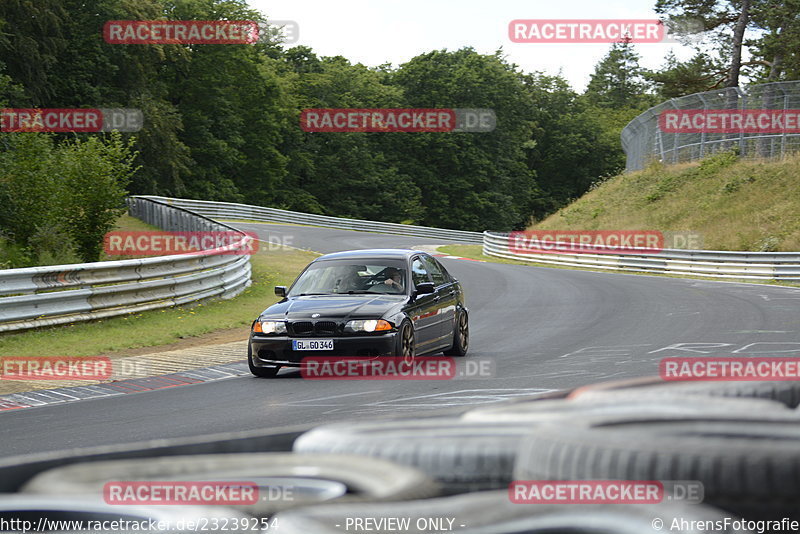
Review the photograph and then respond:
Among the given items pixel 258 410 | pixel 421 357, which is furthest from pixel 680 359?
pixel 258 410

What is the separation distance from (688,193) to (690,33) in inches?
504

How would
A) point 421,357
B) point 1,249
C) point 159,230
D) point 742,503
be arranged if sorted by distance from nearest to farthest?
point 742,503, point 421,357, point 1,249, point 159,230

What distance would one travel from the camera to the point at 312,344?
1173cm

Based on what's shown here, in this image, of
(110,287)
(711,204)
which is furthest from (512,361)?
(711,204)

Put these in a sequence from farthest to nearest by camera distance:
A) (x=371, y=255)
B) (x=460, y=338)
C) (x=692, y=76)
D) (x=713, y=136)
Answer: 1. (x=692, y=76)
2. (x=713, y=136)
3. (x=460, y=338)
4. (x=371, y=255)

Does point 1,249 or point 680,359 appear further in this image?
point 1,249

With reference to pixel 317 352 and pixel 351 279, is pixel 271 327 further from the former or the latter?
pixel 351 279

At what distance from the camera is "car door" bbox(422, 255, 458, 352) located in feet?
43.4

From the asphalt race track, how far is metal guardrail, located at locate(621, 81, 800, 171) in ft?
58.9

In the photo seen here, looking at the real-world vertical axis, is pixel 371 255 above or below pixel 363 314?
above

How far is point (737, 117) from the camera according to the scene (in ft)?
142

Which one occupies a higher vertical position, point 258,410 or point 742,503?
point 742,503

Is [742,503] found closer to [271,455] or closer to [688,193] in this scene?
[271,455]

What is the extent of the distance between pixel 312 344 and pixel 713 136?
39.6 metres
